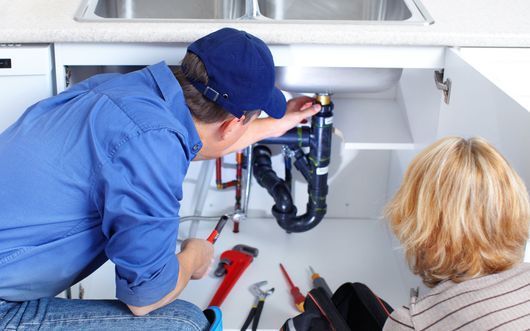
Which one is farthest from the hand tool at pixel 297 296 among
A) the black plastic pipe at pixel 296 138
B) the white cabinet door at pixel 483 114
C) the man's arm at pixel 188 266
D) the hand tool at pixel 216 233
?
the white cabinet door at pixel 483 114

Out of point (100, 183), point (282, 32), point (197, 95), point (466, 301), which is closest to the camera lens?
point (466, 301)

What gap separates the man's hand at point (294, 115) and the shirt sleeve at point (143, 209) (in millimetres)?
548

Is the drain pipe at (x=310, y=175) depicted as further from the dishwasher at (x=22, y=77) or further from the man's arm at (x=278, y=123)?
the dishwasher at (x=22, y=77)

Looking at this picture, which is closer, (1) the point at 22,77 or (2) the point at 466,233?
(2) the point at 466,233

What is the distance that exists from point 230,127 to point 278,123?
1.44ft

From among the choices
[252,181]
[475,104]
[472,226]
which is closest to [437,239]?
[472,226]

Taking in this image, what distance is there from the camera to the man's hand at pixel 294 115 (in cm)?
178

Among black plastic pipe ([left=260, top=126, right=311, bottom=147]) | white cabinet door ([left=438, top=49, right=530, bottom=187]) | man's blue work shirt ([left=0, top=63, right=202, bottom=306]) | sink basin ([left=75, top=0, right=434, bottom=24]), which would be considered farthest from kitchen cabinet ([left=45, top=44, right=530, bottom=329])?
man's blue work shirt ([left=0, top=63, right=202, bottom=306])

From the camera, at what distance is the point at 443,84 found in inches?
65.5

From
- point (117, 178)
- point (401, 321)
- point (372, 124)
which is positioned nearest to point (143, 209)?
point (117, 178)

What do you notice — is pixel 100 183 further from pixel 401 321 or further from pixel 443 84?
pixel 443 84

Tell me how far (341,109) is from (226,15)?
0.47 metres

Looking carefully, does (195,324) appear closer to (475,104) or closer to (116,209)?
(116,209)

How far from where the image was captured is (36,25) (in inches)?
63.7
